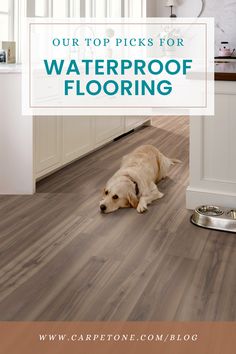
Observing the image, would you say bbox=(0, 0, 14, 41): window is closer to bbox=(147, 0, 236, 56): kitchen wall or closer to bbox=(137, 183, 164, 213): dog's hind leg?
bbox=(137, 183, 164, 213): dog's hind leg

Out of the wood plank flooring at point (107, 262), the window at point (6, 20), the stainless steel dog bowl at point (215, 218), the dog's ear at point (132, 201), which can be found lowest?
the wood plank flooring at point (107, 262)

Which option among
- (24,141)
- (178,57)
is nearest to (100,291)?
(24,141)

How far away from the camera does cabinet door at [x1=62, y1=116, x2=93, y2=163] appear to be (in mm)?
4094

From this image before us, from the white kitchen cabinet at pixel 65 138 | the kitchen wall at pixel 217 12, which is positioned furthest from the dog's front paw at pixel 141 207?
the kitchen wall at pixel 217 12

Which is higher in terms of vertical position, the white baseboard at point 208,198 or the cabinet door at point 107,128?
the cabinet door at point 107,128

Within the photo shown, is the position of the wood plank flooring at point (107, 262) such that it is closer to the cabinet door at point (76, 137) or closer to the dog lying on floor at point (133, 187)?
the dog lying on floor at point (133, 187)

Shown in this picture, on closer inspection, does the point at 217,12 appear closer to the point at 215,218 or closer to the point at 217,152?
the point at 217,152

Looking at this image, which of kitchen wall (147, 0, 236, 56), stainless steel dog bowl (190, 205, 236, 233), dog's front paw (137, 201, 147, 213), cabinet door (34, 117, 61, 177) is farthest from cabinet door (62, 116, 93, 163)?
kitchen wall (147, 0, 236, 56)

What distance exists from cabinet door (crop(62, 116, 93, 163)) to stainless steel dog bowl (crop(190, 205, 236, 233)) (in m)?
1.58

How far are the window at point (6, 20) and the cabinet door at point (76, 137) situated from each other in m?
0.89

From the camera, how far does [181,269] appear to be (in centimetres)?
228

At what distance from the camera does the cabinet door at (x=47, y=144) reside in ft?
11.7

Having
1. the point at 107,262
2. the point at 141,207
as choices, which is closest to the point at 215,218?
the point at 141,207

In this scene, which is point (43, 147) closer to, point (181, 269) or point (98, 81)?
point (98, 81)
